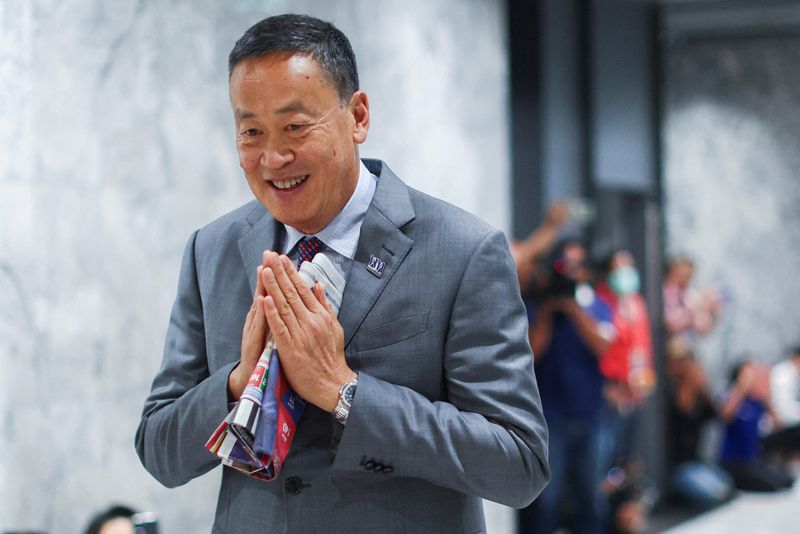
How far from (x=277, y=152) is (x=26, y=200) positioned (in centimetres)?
178

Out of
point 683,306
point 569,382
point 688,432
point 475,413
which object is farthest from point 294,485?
point 683,306

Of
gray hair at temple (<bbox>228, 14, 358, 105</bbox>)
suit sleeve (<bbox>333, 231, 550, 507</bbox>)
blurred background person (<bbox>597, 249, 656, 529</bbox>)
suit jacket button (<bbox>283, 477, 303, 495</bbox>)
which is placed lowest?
blurred background person (<bbox>597, 249, 656, 529</bbox>)

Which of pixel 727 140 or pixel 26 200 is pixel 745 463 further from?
pixel 26 200

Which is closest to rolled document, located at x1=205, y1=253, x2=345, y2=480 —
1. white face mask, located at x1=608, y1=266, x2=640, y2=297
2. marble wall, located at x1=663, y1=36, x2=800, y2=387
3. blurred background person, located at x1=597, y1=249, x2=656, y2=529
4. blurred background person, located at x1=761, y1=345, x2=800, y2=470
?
blurred background person, located at x1=597, y1=249, x2=656, y2=529

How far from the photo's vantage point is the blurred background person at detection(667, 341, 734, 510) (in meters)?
7.11

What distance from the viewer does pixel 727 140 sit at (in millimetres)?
9430

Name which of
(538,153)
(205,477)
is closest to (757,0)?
(538,153)

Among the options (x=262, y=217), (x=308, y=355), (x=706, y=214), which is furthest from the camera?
(x=706, y=214)

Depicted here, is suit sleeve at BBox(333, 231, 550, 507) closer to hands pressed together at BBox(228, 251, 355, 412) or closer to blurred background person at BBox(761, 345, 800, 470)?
hands pressed together at BBox(228, 251, 355, 412)

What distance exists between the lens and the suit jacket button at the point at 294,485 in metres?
1.48

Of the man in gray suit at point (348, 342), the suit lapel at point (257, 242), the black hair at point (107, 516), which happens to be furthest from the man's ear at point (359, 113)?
the black hair at point (107, 516)

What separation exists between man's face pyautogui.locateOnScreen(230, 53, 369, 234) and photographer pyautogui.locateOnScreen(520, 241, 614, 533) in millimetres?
3270

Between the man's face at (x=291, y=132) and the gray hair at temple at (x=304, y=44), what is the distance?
0.04ft

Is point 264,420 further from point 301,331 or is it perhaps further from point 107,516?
point 107,516
